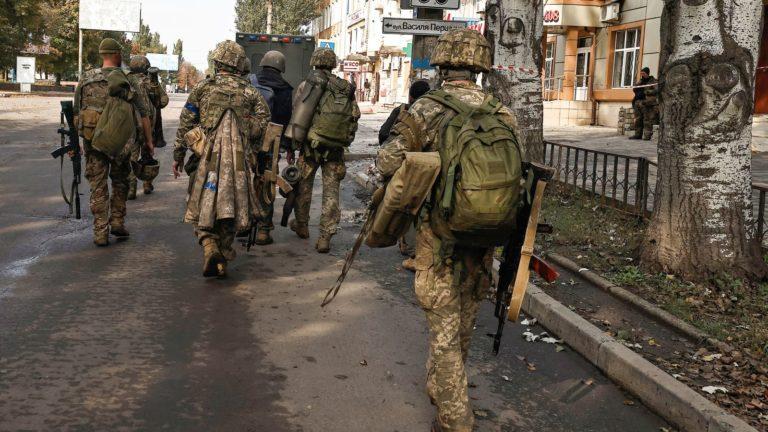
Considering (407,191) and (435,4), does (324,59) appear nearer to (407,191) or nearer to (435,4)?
(435,4)

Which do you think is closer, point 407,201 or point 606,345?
point 407,201

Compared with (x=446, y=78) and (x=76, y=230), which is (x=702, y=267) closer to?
(x=446, y=78)

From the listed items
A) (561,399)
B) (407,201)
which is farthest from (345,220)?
(407,201)

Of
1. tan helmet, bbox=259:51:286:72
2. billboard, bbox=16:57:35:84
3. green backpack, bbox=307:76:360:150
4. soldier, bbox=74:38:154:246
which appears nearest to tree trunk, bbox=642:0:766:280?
green backpack, bbox=307:76:360:150

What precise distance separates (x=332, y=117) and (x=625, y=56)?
20823 mm

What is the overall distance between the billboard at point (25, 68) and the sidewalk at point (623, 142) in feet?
107

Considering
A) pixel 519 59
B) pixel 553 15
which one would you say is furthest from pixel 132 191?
pixel 553 15

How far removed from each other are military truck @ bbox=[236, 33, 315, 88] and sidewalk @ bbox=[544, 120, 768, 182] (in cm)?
752

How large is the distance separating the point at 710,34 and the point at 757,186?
1.53 metres

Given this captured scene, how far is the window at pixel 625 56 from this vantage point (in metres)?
25.8

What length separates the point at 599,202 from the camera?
1009cm

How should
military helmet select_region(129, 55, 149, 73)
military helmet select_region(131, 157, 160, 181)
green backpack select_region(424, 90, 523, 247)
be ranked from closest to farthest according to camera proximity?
green backpack select_region(424, 90, 523, 247), military helmet select_region(131, 157, 160, 181), military helmet select_region(129, 55, 149, 73)

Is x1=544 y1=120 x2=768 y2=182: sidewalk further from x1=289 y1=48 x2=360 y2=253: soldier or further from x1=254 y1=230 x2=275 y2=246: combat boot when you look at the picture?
x1=254 y1=230 x2=275 y2=246: combat boot

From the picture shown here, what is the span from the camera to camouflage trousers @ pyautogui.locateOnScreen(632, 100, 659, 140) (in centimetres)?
2072
